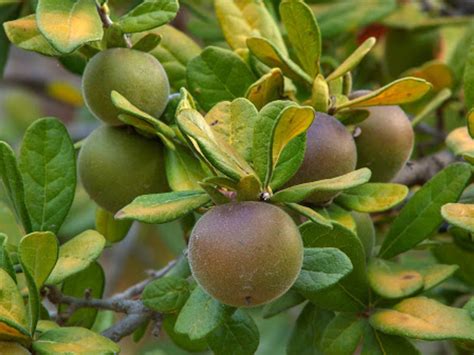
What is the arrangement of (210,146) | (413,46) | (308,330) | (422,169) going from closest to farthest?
(210,146), (308,330), (422,169), (413,46)

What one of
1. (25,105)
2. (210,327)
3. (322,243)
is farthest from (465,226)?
(25,105)

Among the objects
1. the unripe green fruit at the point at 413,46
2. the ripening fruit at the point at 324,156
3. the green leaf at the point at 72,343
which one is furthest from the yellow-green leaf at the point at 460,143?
the unripe green fruit at the point at 413,46

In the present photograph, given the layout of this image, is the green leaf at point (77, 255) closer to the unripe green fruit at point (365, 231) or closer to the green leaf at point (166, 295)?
the green leaf at point (166, 295)

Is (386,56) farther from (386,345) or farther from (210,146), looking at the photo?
(210,146)

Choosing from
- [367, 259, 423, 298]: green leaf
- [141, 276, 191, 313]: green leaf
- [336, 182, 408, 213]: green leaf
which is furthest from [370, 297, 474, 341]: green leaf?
[141, 276, 191, 313]: green leaf

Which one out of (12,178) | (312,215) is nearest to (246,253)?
(312,215)

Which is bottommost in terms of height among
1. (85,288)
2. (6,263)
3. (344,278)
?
(85,288)

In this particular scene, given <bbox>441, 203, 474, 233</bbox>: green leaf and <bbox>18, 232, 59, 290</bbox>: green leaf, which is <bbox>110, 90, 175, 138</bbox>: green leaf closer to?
<bbox>18, 232, 59, 290</bbox>: green leaf
